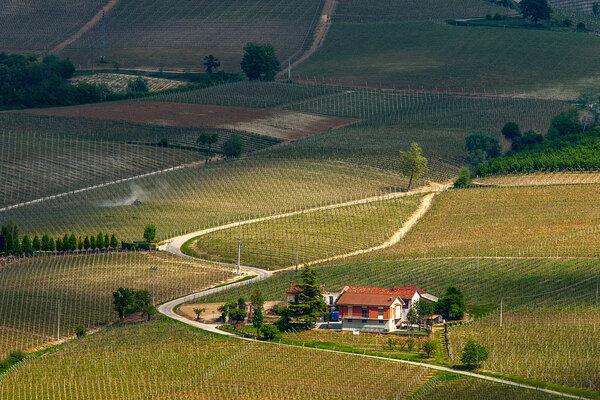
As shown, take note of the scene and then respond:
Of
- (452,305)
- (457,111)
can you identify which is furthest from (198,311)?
(457,111)

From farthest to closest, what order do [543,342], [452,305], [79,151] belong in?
[79,151], [452,305], [543,342]

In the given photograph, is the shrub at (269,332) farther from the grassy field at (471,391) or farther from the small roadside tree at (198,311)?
the grassy field at (471,391)

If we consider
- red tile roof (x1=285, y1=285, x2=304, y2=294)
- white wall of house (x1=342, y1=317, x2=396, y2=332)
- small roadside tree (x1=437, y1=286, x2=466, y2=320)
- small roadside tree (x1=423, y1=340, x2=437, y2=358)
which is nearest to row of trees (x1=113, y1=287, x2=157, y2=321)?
red tile roof (x1=285, y1=285, x2=304, y2=294)

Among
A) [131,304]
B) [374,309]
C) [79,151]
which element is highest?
[79,151]

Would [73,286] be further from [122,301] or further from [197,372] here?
[197,372]

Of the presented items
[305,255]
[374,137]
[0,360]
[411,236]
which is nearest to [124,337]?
[0,360]

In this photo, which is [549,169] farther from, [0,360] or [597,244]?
[0,360]

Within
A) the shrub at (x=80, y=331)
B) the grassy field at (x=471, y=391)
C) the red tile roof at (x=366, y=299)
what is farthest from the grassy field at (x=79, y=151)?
the grassy field at (x=471, y=391)

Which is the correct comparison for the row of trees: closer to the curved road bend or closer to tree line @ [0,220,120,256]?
the curved road bend
